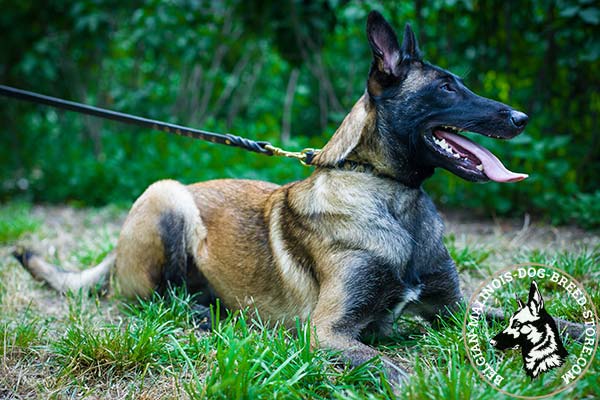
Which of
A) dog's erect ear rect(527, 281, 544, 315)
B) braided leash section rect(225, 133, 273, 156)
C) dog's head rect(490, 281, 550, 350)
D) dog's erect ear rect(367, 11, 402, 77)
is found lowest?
dog's head rect(490, 281, 550, 350)

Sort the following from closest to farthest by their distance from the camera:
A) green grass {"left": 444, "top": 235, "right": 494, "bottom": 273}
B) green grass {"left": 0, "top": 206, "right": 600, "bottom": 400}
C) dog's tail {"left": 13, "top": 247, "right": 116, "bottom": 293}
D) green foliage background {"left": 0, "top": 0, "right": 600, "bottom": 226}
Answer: green grass {"left": 0, "top": 206, "right": 600, "bottom": 400}, dog's tail {"left": 13, "top": 247, "right": 116, "bottom": 293}, green grass {"left": 444, "top": 235, "right": 494, "bottom": 273}, green foliage background {"left": 0, "top": 0, "right": 600, "bottom": 226}

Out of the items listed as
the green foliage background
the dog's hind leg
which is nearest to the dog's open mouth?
the dog's hind leg

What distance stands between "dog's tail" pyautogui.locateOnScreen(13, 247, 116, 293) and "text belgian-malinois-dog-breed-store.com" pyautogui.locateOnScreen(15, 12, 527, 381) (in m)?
0.95

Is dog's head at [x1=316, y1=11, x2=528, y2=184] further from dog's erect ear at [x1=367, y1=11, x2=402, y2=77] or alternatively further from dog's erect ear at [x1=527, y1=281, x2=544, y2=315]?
dog's erect ear at [x1=527, y1=281, x2=544, y2=315]

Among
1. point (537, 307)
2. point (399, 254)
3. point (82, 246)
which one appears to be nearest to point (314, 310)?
point (399, 254)

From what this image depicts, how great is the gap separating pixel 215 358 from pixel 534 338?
1.34 meters

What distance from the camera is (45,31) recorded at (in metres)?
7.84

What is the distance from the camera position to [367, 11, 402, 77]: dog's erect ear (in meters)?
2.55

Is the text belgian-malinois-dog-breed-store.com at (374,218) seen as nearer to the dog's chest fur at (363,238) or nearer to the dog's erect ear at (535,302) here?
the dog's chest fur at (363,238)

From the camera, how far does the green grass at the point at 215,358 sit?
77.1 inches

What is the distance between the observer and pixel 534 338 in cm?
221

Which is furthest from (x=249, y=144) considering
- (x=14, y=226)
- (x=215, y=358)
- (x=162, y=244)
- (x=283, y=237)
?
(x=14, y=226)

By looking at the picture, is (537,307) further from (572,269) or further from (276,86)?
(276,86)

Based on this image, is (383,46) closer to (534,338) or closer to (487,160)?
(487,160)
